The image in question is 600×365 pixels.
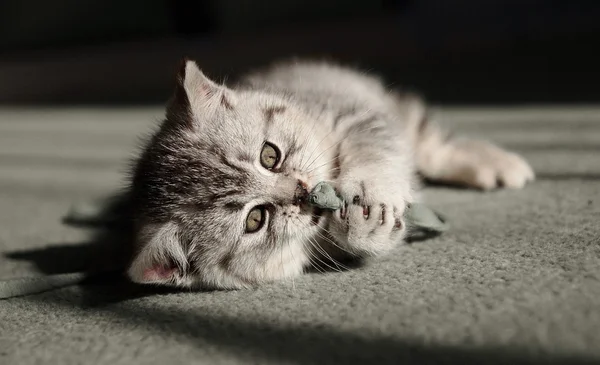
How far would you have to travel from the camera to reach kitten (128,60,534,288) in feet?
3.34

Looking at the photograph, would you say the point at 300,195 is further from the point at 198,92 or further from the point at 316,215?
the point at 198,92

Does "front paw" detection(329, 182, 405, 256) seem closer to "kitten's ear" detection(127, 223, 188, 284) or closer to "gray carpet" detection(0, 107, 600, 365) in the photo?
"gray carpet" detection(0, 107, 600, 365)

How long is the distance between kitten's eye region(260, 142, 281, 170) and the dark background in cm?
190

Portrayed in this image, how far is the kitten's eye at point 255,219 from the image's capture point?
104 cm

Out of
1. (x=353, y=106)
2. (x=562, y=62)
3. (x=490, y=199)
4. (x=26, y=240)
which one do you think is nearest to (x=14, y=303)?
(x=26, y=240)

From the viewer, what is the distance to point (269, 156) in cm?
108

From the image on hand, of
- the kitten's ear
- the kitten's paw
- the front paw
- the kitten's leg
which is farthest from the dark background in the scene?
the kitten's ear

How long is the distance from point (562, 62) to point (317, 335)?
234cm

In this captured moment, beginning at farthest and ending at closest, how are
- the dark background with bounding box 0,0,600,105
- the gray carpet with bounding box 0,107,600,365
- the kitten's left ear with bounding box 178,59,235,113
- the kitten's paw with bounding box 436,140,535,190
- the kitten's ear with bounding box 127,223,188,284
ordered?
the dark background with bounding box 0,0,600,105 < the kitten's paw with bounding box 436,140,535,190 < the kitten's left ear with bounding box 178,59,235,113 < the kitten's ear with bounding box 127,223,188,284 < the gray carpet with bounding box 0,107,600,365

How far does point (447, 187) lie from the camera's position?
1.47 m

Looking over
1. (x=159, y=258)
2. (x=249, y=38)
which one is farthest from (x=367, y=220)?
(x=249, y=38)

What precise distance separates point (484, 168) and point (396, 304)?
69 centimetres

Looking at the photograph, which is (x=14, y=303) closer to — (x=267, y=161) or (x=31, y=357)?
(x=31, y=357)

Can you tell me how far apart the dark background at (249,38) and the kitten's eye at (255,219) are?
1.98m
